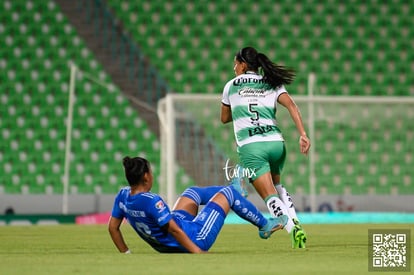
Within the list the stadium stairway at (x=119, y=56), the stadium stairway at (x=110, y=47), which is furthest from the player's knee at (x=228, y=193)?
the stadium stairway at (x=110, y=47)

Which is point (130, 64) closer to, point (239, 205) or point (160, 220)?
point (239, 205)

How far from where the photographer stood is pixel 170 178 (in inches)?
661

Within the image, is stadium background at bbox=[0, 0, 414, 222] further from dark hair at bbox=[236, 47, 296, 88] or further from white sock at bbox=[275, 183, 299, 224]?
dark hair at bbox=[236, 47, 296, 88]

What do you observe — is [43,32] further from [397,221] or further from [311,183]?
[397,221]

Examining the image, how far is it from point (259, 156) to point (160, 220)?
1.64 metres

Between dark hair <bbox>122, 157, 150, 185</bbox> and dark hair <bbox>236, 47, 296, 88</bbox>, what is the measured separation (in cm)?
178

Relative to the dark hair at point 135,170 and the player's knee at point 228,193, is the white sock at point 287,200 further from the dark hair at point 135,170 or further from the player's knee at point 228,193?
the dark hair at point 135,170

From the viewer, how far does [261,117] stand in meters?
8.75

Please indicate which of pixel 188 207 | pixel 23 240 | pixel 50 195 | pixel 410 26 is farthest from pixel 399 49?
pixel 188 207

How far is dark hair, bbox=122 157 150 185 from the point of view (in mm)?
7414

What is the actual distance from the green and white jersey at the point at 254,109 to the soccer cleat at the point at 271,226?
0.79m

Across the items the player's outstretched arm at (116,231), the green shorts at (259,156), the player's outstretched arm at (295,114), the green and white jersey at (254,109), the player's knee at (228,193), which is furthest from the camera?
the green and white jersey at (254,109)

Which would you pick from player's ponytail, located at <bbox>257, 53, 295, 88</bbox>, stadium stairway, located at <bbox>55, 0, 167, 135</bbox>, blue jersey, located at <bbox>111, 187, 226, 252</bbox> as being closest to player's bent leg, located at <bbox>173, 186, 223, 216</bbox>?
blue jersey, located at <bbox>111, 187, 226, 252</bbox>

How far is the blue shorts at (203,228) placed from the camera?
25.1 feet
